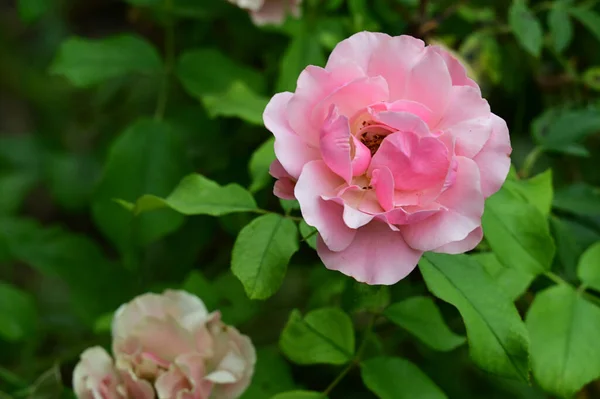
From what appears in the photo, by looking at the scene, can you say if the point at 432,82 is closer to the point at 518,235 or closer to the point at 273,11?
the point at 518,235

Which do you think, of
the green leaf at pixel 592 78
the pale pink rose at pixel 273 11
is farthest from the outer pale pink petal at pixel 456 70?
the green leaf at pixel 592 78

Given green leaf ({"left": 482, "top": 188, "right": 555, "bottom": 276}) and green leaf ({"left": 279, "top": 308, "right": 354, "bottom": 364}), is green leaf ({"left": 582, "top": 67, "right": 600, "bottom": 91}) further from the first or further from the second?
green leaf ({"left": 279, "top": 308, "right": 354, "bottom": 364})

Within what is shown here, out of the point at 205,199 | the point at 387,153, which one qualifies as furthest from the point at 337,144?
the point at 205,199

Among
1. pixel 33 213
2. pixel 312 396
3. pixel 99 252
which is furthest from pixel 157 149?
pixel 33 213

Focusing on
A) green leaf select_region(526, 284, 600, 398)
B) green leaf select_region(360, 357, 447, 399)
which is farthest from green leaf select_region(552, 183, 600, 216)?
green leaf select_region(360, 357, 447, 399)

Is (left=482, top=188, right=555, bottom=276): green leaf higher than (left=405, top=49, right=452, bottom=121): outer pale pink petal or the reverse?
the reverse

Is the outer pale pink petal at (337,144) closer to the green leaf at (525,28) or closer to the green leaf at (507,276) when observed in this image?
the green leaf at (507,276)

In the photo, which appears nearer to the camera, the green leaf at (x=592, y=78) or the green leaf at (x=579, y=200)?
the green leaf at (x=579, y=200)
